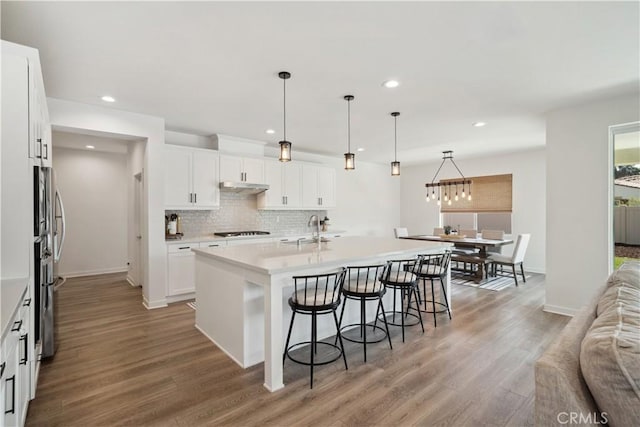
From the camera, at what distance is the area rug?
5.46 meters

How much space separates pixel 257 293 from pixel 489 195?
662cm

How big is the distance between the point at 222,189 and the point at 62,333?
2836mm

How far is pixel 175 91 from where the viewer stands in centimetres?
348

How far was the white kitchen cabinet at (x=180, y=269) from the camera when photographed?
14.8 feet

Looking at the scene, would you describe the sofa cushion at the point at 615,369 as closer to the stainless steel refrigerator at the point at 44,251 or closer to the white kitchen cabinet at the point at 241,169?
the stainless steel refrigerator at the point at 44,251

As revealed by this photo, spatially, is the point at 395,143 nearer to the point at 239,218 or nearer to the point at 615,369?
the point at 239,218

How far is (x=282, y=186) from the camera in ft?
20.1

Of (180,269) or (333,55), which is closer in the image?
(333,55)

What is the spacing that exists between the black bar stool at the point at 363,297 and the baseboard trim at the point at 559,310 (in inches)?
92.3

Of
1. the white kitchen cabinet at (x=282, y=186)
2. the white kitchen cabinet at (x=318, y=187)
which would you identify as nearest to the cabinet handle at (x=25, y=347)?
the white kitchen cabinet at (x=282, y=186)

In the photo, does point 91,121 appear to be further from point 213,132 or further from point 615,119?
point 615,119

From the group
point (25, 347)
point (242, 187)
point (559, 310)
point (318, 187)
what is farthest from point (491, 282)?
point (25, 347)

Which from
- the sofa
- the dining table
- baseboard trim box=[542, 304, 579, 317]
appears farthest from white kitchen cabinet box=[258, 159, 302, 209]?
the sofa

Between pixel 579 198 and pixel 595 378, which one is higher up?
pixel 579 198
